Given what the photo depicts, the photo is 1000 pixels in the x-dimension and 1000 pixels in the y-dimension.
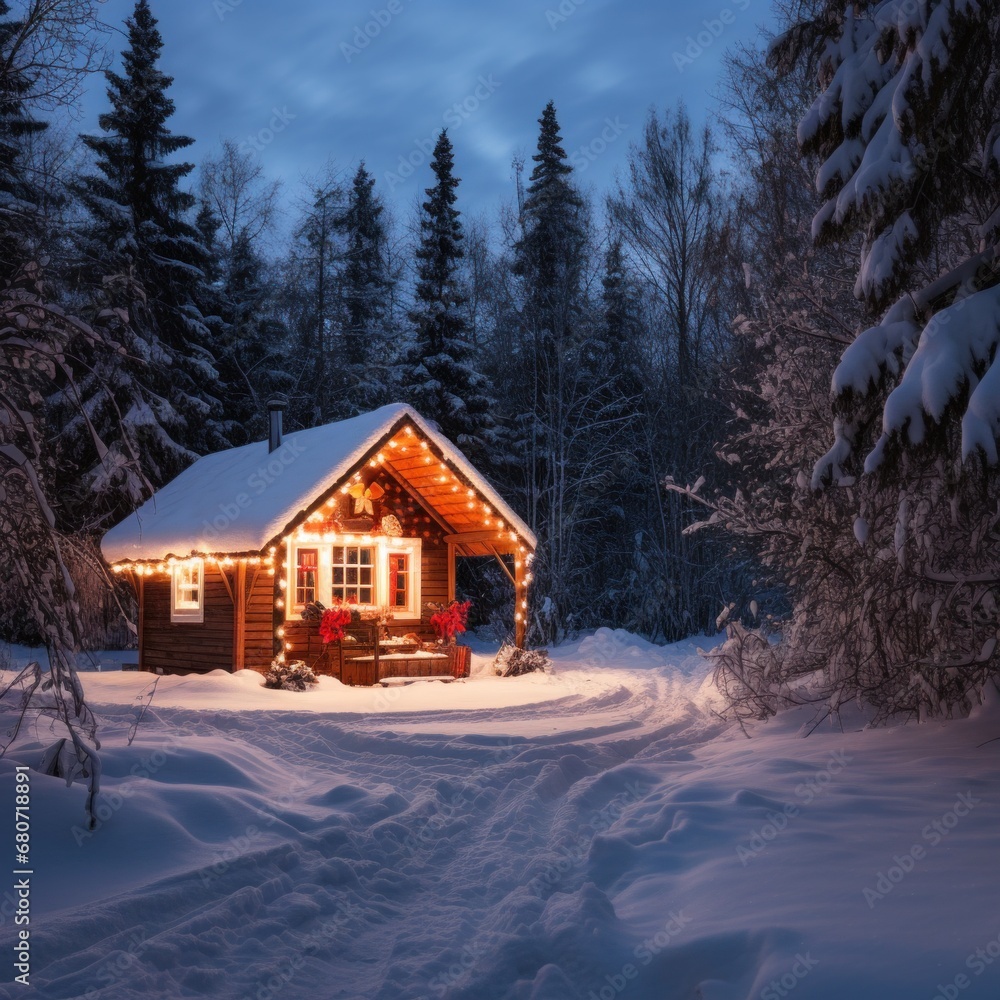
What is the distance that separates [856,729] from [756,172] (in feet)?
24.8

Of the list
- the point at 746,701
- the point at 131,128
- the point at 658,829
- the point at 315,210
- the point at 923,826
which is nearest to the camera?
the point at 923,826

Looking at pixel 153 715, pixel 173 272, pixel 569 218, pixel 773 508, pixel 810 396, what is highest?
pixel 569 218

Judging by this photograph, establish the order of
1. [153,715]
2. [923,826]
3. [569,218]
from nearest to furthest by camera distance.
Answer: [923,826]
[153,715]
[569,218]

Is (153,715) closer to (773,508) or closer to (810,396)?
(773,508)

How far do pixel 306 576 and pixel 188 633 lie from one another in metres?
2.69

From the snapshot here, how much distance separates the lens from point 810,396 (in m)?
9.07

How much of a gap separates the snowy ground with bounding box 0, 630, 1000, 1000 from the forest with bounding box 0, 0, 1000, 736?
1.01m

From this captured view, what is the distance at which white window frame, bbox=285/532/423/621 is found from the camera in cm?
1775

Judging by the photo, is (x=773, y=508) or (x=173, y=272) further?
(x=173, y=272)

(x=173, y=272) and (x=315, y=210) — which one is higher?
(x=315, y=210)

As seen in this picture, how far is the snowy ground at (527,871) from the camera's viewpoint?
4008mm

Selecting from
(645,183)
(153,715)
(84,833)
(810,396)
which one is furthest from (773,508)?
(645,183)

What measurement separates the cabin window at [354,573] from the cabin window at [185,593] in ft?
8.88

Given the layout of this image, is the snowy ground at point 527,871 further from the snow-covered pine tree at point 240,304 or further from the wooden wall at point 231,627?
the snow-covered pine tree at point 240,304
